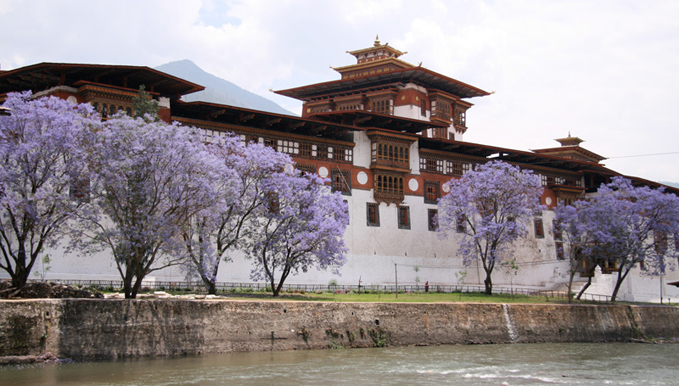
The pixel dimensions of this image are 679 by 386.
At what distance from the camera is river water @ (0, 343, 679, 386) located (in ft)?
86.5

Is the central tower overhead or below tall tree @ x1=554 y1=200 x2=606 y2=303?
overhead

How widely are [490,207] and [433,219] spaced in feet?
19.2

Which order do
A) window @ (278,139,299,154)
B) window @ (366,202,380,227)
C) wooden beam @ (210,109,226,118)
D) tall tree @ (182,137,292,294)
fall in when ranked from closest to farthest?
tall tree @ (182,137,292,294) → wooden beam @ (210,109,226,118) → window @ (278,139,299,154) → window @ (366,202,380,227)

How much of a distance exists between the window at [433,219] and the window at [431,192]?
3.03ft

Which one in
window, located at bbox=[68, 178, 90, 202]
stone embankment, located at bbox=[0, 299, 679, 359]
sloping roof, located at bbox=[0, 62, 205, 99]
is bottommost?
stone embankment, located at bbox=[0, 299, 679, 359]

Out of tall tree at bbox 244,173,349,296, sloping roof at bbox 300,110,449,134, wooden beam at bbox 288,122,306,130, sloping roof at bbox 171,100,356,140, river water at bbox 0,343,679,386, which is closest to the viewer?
river water at bbox 0,343,679,386

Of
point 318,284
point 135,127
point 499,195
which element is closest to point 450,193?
point 499,195

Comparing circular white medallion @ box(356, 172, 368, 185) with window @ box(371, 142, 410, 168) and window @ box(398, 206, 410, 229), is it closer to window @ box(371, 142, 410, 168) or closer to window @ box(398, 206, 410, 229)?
window @ box(371, 142, 410, 168)

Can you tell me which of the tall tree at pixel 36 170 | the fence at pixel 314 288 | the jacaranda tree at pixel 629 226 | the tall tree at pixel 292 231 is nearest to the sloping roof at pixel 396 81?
the fence at pixel 314 288

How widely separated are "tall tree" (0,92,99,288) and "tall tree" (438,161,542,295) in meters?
33.1

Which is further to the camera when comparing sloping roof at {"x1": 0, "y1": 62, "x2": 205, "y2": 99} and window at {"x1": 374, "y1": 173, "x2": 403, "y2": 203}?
window at {"x1": 374, "y1": 173, "x2": 403, "y2": 203}

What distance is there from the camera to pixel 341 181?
58.7 meters

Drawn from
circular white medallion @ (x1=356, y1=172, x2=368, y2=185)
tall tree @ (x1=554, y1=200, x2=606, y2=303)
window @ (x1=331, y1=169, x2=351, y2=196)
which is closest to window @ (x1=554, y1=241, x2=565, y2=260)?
tall tree @ (x1=554, y1=200, x2=606, y2=303)

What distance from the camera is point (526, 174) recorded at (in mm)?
59281
